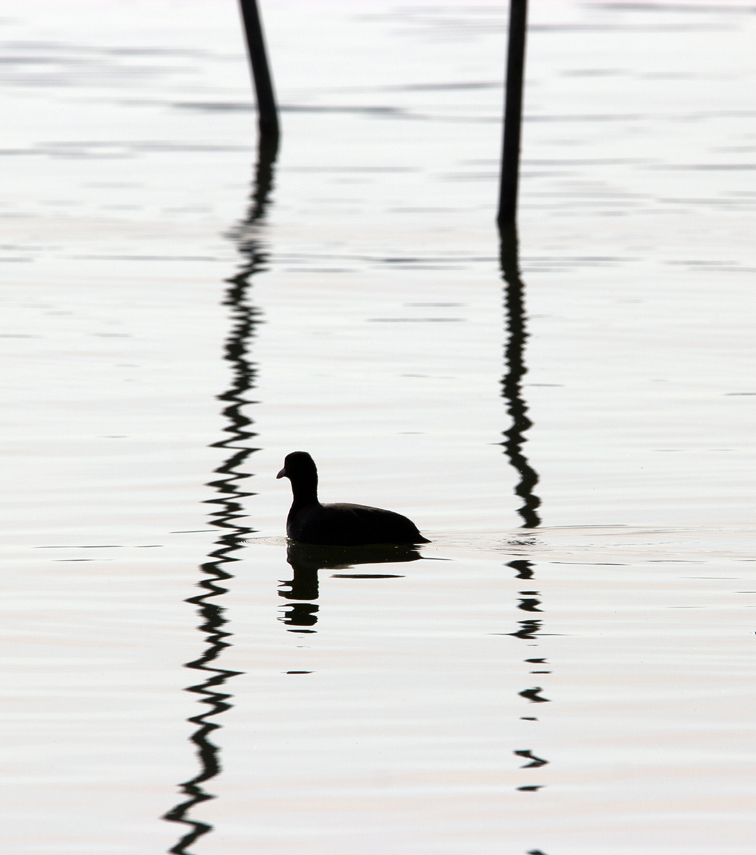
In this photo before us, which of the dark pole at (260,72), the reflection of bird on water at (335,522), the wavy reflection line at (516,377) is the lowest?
the reflection of bird on water at (335,522)

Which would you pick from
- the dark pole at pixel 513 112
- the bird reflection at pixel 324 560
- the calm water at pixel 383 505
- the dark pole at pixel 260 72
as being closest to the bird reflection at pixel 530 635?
the calm water at pixel 383 505

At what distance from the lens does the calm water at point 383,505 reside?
711 centimetres

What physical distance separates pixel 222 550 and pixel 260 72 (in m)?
21.2

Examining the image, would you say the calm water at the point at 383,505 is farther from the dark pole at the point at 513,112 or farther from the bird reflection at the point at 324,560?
the dark pole at the point at 513,112

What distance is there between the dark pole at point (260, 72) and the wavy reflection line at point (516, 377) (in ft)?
28.5

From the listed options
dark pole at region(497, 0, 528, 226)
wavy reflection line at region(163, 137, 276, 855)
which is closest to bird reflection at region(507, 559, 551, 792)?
wavy reflection line at region(163, 137, 276, 855)

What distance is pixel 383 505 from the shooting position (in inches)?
451

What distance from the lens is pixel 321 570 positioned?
10.2m

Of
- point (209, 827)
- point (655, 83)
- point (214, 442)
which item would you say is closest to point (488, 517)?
point (214, 442)

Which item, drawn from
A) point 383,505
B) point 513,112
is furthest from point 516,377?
point 513,112

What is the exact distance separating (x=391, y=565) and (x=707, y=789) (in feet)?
11.1

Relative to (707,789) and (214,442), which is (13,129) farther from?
(707,789)

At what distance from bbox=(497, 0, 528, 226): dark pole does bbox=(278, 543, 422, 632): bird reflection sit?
1149cm

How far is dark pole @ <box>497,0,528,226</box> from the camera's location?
70.0 feet
